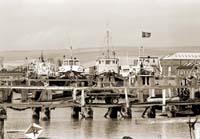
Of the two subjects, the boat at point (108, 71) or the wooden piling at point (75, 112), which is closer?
the wooden piling at point (75, 112)

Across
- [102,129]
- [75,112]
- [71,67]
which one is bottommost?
[102,129]

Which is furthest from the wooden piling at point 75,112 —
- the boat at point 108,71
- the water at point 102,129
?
the boat at point 108,71

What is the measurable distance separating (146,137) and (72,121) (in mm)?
14771

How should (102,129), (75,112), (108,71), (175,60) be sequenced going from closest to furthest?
(102,129), (75,112), (108,71), (175,60)

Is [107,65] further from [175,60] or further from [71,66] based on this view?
[175,60]

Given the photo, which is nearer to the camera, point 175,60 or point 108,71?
point 108,71

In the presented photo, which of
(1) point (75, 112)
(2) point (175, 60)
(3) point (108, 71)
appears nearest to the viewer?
(1) point (75, 112)

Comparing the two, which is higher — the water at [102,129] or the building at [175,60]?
the building at [175,60]

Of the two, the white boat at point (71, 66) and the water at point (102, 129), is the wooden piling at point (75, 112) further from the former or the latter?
the white boat at point (71, 66)

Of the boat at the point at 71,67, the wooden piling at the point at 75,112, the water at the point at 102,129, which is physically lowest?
the water at the point at 102,129

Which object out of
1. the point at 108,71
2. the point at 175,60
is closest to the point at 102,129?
the point at 108,71

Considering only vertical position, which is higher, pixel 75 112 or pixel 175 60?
pixel 175 60

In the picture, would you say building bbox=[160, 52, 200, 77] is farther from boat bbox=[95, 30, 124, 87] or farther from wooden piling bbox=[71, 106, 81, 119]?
wooden piling bbox=[71, 106, 81, 119]

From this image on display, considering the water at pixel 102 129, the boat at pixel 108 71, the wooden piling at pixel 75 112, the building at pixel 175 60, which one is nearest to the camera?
the water at pixel 102 129
